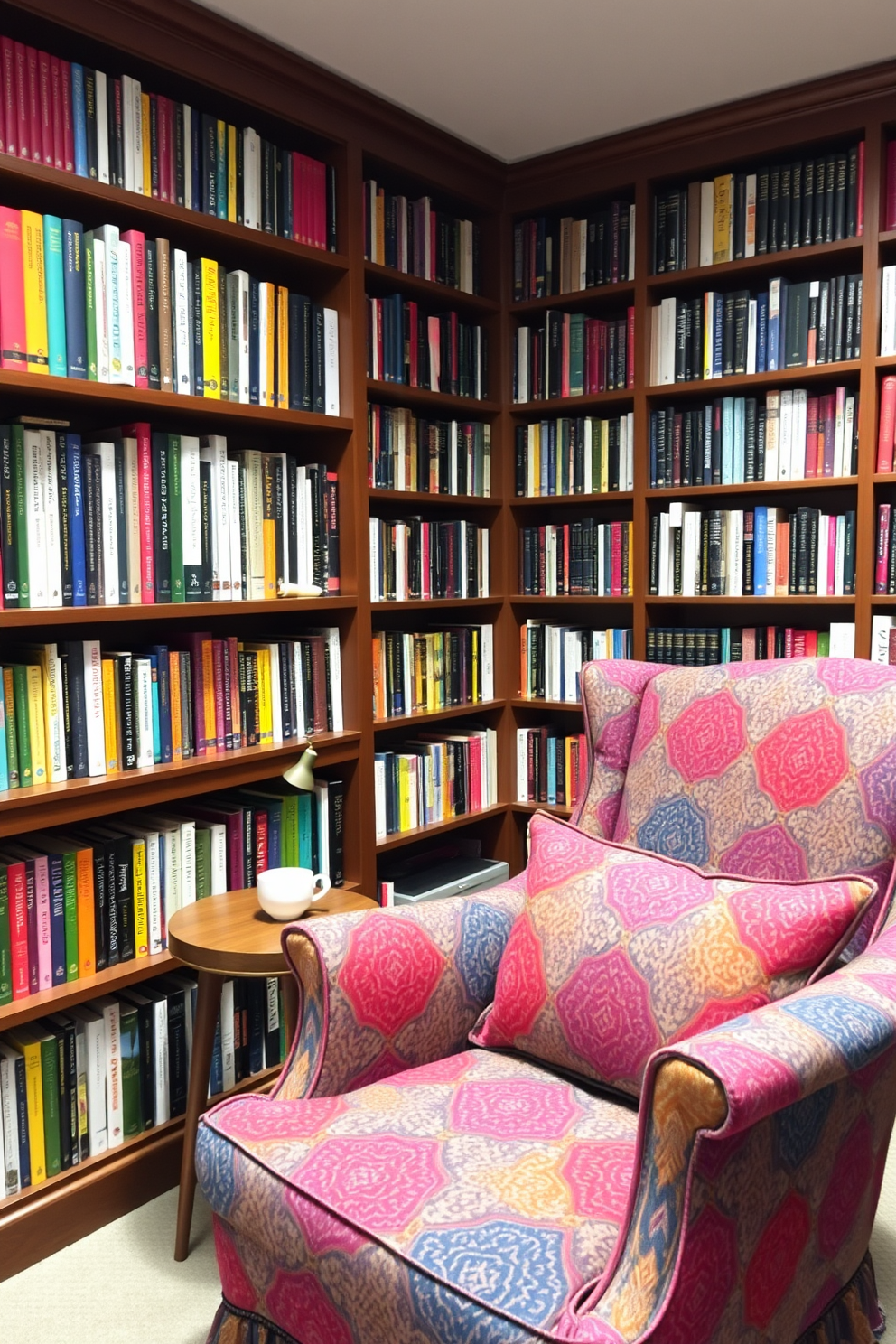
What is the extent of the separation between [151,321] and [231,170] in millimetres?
430

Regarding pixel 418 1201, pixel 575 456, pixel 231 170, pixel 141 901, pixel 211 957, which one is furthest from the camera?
pixel 575 456

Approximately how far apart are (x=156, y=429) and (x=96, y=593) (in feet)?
1.70

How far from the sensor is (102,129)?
2041 mm

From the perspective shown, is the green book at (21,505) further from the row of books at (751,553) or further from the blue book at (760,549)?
the blue book at (760,549)

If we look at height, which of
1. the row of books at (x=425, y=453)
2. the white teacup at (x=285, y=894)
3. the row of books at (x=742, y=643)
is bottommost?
the white teacup at (x=285, y=894)

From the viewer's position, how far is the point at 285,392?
2443 millimetres

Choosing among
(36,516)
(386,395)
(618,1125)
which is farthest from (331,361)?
(618,1125)

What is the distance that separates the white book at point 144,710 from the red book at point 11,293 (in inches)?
24.0

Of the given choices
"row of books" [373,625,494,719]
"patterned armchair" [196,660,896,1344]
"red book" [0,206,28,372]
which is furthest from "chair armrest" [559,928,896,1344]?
"row of books" [373,625,494,719]

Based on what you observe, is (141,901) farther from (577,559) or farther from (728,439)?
(728,439)

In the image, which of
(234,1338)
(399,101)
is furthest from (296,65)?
(234,1338)

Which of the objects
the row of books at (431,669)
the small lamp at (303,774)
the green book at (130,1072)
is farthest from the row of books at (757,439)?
the green book at (130,1072)

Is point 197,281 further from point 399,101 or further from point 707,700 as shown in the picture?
point 707,700

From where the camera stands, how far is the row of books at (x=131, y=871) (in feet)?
6.54
